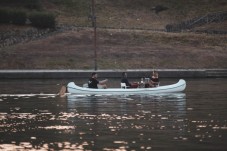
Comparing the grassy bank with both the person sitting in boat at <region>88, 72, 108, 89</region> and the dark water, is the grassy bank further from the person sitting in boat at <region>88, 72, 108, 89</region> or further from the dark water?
the person sitting in boat at <region>88, 72, 108, 89</region>

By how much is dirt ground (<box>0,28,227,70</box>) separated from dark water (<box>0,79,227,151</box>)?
25.7 meters

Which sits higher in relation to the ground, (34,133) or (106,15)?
(106,15)

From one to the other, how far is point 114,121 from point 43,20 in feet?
204

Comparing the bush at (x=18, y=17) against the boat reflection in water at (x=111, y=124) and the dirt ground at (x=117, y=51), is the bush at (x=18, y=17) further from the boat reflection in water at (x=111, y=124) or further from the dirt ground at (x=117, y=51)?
the boat reflection in water at (x=111, y=124)

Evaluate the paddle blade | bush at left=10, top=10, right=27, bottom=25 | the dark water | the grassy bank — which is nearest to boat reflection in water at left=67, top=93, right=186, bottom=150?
the dark water

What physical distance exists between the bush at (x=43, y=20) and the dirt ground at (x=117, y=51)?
10.5ft

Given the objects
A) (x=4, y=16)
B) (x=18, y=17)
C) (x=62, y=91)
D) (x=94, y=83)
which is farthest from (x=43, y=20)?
(x=62, y=91)

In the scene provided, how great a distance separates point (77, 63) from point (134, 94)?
96.5 ft

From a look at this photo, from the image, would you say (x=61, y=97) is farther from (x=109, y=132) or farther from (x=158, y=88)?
(x=109, y=132)

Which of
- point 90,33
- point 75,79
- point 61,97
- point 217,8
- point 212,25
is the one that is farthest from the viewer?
point 217,8

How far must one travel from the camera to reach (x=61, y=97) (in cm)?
5778

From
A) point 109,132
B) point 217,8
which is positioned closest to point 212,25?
point 217,8

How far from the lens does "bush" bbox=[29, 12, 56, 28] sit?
101m

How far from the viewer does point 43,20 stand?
10125cm
